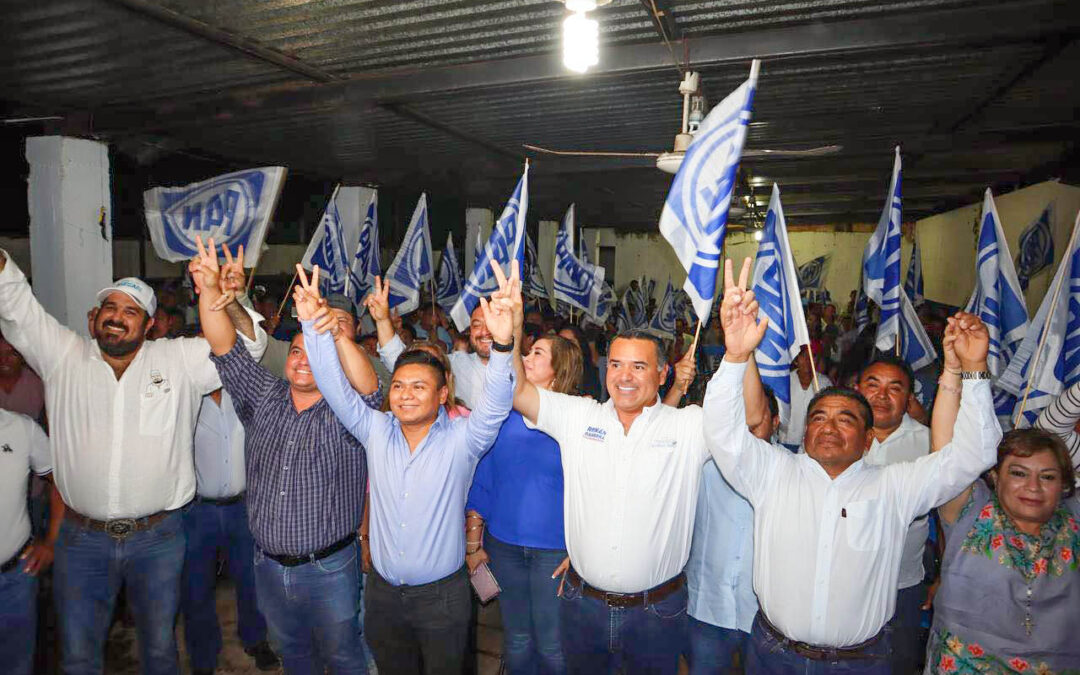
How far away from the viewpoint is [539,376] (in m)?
3.81

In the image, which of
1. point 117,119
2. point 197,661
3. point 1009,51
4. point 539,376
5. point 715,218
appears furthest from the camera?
point 117,119

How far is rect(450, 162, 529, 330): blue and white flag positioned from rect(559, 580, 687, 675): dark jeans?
8.09 feet

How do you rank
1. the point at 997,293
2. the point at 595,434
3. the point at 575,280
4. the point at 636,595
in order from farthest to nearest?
the point at 575,280 → the point at 997,293 → the point at 595,434 → the point at 636,595

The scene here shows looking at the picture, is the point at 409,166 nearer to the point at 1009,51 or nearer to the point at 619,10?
the point at 619,10

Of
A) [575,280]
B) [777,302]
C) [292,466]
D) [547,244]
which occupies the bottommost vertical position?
[292,466]

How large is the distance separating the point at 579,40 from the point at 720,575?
2.70 meters

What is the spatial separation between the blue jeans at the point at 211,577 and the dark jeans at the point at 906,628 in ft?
11.5

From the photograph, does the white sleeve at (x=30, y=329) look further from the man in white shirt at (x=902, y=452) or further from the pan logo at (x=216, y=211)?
the man in white shirt at (x=902, y=452)

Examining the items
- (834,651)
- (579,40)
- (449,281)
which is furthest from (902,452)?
(449,281)

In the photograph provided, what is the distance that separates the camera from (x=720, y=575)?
3.27 metres

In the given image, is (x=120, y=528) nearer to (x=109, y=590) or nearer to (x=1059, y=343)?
(x=109, y=590)

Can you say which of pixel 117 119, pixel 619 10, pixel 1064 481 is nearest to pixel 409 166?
pixel 117 119

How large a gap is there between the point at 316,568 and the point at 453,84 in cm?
348

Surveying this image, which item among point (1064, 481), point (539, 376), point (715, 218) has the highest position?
point (715, 218)
